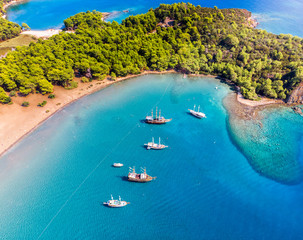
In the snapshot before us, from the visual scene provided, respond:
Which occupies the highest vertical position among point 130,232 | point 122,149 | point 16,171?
point 122,149

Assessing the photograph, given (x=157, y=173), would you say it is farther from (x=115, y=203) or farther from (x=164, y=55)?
(x=164, y=55)

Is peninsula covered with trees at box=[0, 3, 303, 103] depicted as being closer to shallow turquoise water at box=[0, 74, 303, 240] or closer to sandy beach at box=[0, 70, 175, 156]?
sandy beach at box=[0, 70, 175, 156]

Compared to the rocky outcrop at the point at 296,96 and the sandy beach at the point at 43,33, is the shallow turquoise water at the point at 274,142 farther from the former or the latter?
the sandy beach at the point at 43,33

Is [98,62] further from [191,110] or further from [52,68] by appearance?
[191,110]

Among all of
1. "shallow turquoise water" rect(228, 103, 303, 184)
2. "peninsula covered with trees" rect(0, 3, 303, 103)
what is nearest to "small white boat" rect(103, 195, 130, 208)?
"shallow turquoise water" rect(228, 103, 303, 184)

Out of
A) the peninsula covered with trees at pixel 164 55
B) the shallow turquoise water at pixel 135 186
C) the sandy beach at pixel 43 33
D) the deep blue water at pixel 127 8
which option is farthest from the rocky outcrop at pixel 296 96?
the sandy beach at pixel 43 33

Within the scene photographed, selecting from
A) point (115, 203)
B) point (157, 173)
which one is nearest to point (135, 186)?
point (115, 203)

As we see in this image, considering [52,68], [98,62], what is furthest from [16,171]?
[98,62]
